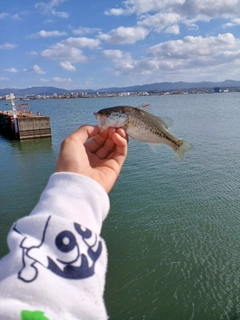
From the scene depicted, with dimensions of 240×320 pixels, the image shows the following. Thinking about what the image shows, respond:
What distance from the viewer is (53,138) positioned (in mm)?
38688

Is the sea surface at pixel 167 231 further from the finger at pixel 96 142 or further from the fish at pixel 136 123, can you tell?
the finger at pixel 96 142

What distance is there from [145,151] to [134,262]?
1707cm

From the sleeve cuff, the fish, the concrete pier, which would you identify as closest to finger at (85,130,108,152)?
the fish

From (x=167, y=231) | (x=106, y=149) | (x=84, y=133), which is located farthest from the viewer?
(x=167, y=231)

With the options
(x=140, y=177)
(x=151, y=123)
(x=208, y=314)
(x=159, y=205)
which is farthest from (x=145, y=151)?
(x=151, y=123)

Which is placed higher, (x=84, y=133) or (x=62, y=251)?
(x=84, y=133)

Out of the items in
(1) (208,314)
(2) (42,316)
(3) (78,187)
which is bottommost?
(1) (208,314)

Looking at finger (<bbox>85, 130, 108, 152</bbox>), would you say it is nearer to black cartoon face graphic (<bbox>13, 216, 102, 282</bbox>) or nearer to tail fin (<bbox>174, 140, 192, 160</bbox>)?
black cartoon face graphic (<bbox>13, 216, 102, 282</bbox>)

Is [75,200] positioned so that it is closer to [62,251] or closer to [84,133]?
[62,251]

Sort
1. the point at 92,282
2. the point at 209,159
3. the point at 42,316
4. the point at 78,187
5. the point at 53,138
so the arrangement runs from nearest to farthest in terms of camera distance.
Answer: the point at 42,316
the point at 92,282
the point at 78,187
the point at 209,159
the point at 53,138

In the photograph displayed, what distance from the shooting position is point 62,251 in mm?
1692

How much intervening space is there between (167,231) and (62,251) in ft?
38.0

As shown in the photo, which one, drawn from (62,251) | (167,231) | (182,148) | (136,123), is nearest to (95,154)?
(136,123)

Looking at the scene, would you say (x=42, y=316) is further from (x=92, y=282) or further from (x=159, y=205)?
(x=159, y=205)
